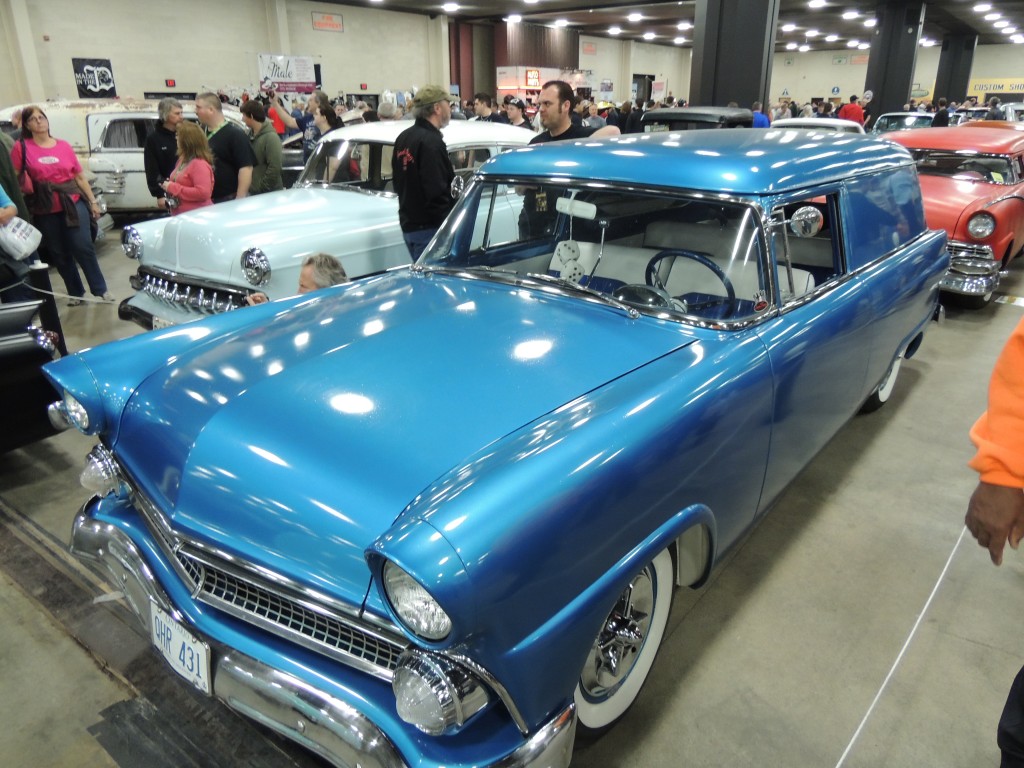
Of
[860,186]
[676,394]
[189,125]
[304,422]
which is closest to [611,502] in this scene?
[676,394]

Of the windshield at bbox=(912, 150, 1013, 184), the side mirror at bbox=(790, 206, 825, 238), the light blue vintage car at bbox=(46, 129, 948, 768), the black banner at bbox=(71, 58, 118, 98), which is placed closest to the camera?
the light blue vintage car at bbox=(46, 129, 948, 768)

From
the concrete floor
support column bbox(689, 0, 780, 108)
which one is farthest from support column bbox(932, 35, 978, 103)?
the concrete floor

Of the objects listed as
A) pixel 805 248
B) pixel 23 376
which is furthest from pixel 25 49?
pixel 805 248

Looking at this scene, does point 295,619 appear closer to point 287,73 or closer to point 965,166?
point 965,166

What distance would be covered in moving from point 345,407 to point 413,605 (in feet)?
2.21

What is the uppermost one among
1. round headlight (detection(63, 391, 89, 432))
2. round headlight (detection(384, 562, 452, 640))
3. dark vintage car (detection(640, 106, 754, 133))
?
dark vintage car (detection(640, 106, 754, 133))

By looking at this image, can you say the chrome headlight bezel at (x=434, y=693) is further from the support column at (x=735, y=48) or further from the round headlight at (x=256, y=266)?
the support column at (x=735, y=48)

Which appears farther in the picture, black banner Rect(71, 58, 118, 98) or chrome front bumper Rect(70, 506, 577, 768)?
black banner Rect(71, 58, 118, 98)

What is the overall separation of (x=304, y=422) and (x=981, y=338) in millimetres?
5878

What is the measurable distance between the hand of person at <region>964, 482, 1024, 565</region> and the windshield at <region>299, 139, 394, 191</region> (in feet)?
15.8

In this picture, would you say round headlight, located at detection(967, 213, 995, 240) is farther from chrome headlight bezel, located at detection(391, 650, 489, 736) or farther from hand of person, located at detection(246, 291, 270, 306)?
chrome headlight bezel, located at detection(391, 650, 489, 736)

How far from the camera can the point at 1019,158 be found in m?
6.92

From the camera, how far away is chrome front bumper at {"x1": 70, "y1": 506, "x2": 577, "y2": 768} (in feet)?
5.00

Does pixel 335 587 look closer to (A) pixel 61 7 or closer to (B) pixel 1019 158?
(B) pixel 1019 158
